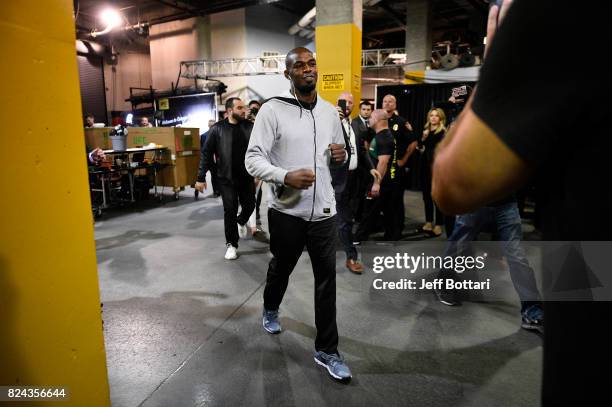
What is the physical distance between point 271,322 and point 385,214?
3.01 meters

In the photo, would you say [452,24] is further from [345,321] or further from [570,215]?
[570,215]

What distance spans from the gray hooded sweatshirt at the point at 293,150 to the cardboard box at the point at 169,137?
22.9 feet

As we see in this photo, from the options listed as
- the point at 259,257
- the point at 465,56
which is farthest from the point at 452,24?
the point at 259,257

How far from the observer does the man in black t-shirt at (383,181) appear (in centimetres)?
484

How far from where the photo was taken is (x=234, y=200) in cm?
508

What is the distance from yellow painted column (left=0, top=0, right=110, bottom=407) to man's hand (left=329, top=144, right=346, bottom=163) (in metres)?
1.37

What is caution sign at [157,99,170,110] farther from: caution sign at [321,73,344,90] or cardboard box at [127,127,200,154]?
caution sign at [321,73,344,90]

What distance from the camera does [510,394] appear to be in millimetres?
2312

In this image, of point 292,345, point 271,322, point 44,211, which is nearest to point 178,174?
point 271,322

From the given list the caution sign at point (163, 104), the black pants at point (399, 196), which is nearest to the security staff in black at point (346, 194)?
the black pants at point (399, 196)

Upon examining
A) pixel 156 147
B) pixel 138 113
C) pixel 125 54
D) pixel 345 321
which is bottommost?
pixel 345 321

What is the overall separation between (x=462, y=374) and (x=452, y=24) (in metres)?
21.4

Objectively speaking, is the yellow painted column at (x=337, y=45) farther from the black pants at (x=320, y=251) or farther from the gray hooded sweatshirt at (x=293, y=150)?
the black pants at (x=320, y=251)

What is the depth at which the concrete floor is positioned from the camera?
2.32 meters
